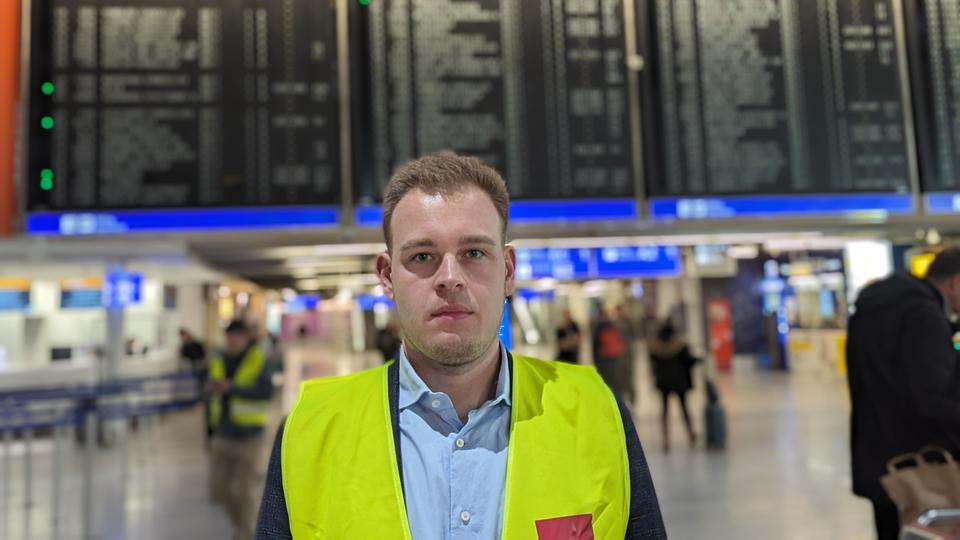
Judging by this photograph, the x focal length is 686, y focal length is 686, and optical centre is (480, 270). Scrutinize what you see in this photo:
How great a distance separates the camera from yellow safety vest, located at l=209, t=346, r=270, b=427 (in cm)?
495

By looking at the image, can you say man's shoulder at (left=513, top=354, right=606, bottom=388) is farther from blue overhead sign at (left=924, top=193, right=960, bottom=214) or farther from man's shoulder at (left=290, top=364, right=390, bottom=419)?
blue overhead sign at (left=924, top=193, right=960, bottom=214)

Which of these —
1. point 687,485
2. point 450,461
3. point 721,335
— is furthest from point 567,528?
point 721,335

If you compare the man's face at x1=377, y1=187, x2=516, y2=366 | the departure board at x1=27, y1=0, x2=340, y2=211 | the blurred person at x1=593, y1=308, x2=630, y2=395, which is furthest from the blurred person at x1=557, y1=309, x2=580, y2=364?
the man's face at x1=377, y1=187, x2=516, y2=366

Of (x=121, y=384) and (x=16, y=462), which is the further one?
(x=16, y=462)

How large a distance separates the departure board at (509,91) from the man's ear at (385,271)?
2488 mm

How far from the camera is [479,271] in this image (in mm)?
1158

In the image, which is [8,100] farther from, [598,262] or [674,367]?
[674,367]

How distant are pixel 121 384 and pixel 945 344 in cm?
795

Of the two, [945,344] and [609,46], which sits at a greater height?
[609,46]

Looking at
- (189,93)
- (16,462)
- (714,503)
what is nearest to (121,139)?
(189,93)

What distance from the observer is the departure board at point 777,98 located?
12.9 feet

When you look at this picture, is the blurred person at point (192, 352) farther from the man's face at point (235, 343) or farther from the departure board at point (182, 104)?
the departure board at point (182, 104)

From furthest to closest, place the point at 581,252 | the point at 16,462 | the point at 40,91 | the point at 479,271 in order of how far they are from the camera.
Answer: the point at 16,462 < the point at 581,252 < the point at 40,91 < the point at 479,271

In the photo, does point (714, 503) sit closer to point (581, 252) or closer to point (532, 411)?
point (581, 252)
